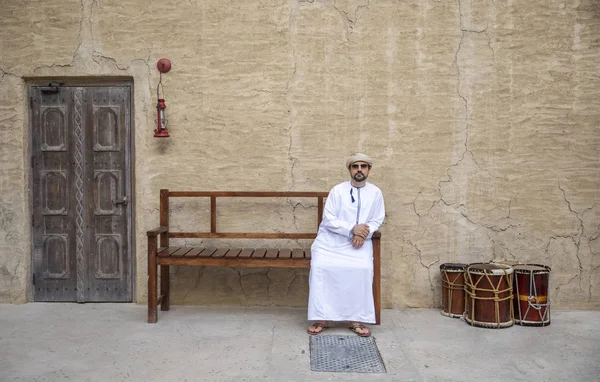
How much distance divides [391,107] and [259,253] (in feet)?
6.47

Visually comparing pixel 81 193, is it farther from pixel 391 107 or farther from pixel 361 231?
pixel 391 107

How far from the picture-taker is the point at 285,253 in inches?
191

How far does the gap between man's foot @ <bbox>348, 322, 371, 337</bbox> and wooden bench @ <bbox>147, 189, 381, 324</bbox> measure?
274 millimetres

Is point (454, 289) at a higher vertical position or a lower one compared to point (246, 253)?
lower

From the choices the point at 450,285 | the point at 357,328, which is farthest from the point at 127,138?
the point at 450,285

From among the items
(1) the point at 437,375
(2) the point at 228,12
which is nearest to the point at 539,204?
(1) the point at 437,375

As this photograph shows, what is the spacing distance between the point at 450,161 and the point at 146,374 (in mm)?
3434

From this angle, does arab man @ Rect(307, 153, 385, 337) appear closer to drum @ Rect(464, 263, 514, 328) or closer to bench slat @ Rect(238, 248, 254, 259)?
bench slat @ Rect(238, 248, 254, 259)

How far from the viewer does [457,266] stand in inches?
191

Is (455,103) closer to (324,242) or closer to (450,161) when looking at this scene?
(450,161)

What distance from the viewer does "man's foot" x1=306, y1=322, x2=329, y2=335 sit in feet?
14.2

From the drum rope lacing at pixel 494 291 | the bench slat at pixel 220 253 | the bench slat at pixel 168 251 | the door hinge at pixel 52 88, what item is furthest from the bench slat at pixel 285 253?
the door hinge at pixel 52 88

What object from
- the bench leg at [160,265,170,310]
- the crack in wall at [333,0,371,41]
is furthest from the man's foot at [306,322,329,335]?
the crack in wall at [333,0,371,41]

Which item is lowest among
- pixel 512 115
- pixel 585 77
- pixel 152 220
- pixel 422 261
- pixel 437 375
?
pixel 437 375
